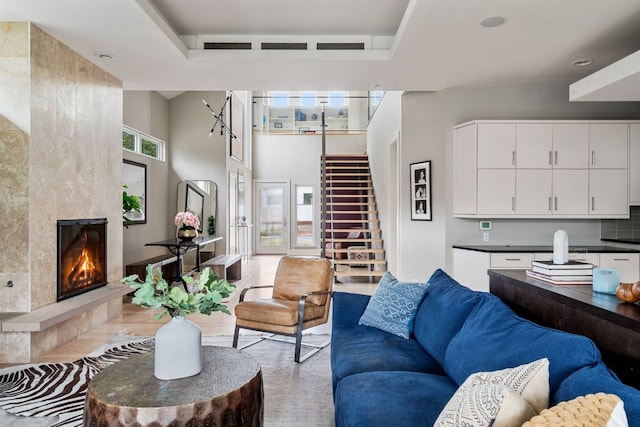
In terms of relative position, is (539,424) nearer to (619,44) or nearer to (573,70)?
(619,44)

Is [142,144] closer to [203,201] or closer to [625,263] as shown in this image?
[203,201]

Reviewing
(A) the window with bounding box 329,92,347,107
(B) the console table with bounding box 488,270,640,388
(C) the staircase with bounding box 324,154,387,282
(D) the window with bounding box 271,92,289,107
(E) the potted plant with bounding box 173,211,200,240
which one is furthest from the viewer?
(D) the window with bounding box 271,92,289,107

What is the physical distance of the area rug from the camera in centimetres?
240

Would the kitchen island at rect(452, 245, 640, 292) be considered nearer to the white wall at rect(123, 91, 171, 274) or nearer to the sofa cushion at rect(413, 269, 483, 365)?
the sofa cushion at rect(413, 269, 483, 365)

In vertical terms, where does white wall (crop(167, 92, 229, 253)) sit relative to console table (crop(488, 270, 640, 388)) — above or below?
above

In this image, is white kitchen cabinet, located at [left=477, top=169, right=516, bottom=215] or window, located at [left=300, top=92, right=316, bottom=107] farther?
window, located at [left=300, top=92, right=316, bottom=107]

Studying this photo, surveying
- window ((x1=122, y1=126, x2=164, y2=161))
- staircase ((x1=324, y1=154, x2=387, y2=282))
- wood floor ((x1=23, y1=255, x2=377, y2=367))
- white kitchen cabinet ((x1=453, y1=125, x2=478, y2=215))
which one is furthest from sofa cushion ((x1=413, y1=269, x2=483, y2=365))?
window ((x1=122, y1=126, x2=164, y2=161))

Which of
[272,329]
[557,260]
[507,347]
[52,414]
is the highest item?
[557,260]

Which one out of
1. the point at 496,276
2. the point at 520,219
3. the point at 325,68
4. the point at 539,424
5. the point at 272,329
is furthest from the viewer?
the point at 520,219

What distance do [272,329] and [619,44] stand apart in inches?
160

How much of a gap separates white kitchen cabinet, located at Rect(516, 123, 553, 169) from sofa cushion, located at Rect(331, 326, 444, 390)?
122 inches

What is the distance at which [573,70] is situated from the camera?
439cm

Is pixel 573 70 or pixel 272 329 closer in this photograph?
pixel 272 329

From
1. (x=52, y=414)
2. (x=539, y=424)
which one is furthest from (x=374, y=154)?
(x=539, y=424)
